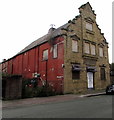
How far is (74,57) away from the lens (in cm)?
2055

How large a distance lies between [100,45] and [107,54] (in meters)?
2.52

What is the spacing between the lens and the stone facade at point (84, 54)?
1969 cm

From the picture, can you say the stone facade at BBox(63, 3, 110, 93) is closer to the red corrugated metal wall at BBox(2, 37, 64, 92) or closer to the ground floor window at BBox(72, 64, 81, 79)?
the ground floor window at BBox(72, 64, 81, 79)

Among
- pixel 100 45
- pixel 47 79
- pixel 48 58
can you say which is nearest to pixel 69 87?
pixel 47 79

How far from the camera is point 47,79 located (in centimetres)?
2158

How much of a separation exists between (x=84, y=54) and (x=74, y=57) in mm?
1998

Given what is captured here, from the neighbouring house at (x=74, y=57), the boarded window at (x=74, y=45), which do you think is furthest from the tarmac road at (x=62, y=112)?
the boarded window at (x=74, y=45)

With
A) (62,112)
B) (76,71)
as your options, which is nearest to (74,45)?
(76,71)

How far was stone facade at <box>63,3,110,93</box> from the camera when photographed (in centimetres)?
1969

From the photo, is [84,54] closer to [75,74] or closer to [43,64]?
[75,74]

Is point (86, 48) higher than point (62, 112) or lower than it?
higher

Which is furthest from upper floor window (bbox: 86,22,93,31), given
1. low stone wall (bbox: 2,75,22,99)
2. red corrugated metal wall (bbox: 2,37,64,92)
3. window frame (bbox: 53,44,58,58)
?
low stone wall (bbox: 2,75,22,99)

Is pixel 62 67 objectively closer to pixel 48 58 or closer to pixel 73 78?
pixel 73 78

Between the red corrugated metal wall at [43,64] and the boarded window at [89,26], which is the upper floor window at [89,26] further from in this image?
the red corrugated metal wall at [43,64]
